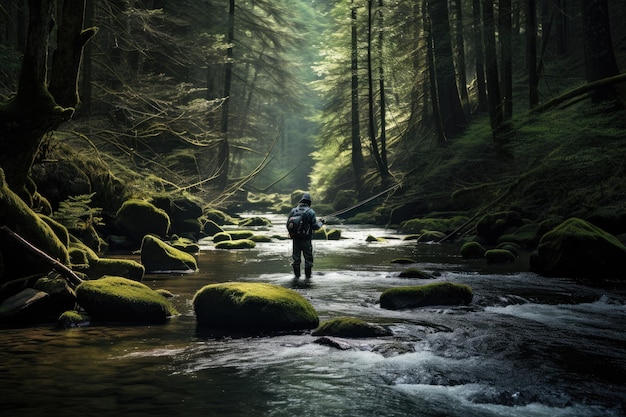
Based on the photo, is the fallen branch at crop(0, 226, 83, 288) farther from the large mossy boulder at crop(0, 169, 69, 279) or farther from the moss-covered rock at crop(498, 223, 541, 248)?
the moss-covered rock at crop(498, 223, 541, 248)

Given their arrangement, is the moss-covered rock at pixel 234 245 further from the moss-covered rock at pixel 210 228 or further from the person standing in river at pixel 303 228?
the person standing in river at pixel 303 228

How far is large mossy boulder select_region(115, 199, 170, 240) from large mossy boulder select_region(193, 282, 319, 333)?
31.2 ft

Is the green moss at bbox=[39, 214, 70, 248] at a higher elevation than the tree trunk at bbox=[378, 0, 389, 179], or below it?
below

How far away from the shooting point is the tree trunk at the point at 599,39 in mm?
15672

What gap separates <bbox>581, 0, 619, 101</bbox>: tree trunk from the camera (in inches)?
617

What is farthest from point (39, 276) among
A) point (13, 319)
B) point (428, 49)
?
point (428, 49)

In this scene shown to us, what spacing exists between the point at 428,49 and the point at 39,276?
68.8ft

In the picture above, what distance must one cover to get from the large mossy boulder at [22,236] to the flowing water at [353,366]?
132 centimetres

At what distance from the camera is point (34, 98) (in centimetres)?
904

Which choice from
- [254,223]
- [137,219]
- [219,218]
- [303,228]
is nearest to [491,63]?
[303,228]

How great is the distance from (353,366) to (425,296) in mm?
3438

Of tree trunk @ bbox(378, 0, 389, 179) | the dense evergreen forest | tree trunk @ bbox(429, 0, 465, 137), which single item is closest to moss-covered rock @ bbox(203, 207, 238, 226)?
the dense evergreen forest

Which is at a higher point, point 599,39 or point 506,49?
point 506,49

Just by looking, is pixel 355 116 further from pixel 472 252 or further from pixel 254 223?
pixel 472 252
